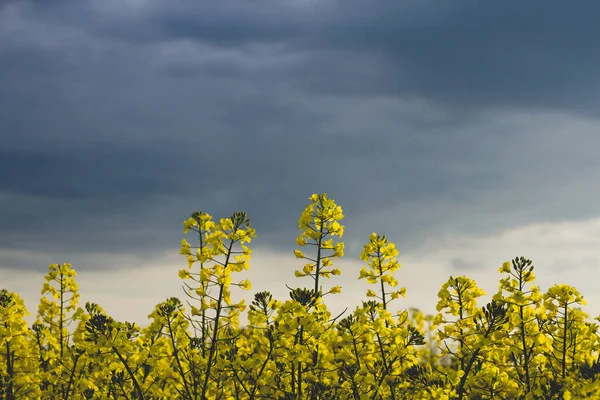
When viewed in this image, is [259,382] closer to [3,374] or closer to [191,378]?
[191,378]

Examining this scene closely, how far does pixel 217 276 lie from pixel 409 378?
2.42 metres

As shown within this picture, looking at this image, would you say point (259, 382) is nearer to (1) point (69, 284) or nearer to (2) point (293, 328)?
(2) point (293, 328)

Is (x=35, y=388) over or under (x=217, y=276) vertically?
under

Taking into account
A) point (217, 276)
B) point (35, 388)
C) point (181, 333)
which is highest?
point (217, 276)

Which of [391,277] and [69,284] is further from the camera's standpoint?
[69,284]

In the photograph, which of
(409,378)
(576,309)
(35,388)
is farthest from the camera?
(35,388)

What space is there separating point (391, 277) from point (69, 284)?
5903 mm

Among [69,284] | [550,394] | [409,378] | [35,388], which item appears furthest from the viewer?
[69,284]

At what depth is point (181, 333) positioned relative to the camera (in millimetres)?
8406

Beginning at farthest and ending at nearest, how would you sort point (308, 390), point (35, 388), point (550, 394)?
point (35, 388), point (308, 390), point (550, 394)

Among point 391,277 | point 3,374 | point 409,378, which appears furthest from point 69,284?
point 409,378

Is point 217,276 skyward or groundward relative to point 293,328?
skyward

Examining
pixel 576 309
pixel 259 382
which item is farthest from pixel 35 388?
pixel 576 309

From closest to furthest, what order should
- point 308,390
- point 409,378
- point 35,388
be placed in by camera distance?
point 409,378 < point 308,390 < point 35,388
